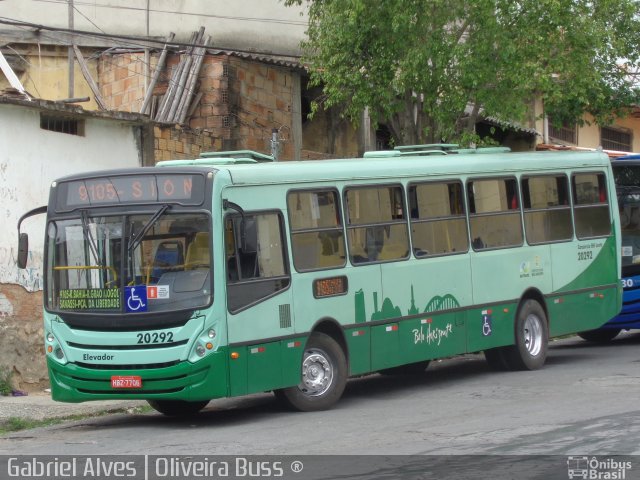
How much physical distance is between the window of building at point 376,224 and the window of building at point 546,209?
265cm

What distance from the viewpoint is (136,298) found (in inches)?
432

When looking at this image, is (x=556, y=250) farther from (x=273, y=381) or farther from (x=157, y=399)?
(x=157, y=399)

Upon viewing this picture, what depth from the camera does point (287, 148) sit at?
2230 cm

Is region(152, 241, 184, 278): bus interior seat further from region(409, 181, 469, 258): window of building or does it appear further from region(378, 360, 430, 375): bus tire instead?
region(378, 360, 430, 375): bus tire

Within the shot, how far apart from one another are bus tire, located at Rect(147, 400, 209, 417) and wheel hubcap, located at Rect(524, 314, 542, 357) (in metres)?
5.05

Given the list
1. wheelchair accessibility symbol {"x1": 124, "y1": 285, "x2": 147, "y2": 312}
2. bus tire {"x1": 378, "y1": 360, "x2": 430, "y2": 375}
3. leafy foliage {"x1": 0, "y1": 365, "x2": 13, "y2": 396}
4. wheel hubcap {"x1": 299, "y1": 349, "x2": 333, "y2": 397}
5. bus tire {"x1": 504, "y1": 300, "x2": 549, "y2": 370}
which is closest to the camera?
wheelchair accessibility symbol {"x1": 124, "y1": 285, "x2": 147, "y2": 312}

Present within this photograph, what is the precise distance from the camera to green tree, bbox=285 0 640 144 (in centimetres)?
1722

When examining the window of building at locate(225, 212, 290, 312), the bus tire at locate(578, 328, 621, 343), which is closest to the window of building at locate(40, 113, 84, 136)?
the window of building at locate(225, 212, 290, 312)

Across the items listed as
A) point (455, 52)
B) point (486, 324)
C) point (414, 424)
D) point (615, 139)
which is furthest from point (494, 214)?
point (615, 139)

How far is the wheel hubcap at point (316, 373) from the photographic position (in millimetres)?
11961

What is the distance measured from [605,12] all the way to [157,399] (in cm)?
1059

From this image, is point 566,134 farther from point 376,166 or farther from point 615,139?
point 376,166

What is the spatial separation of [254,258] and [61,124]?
21.6 ft

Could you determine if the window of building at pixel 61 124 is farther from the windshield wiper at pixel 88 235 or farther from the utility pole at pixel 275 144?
the windshield wiper at pixel 88 235
